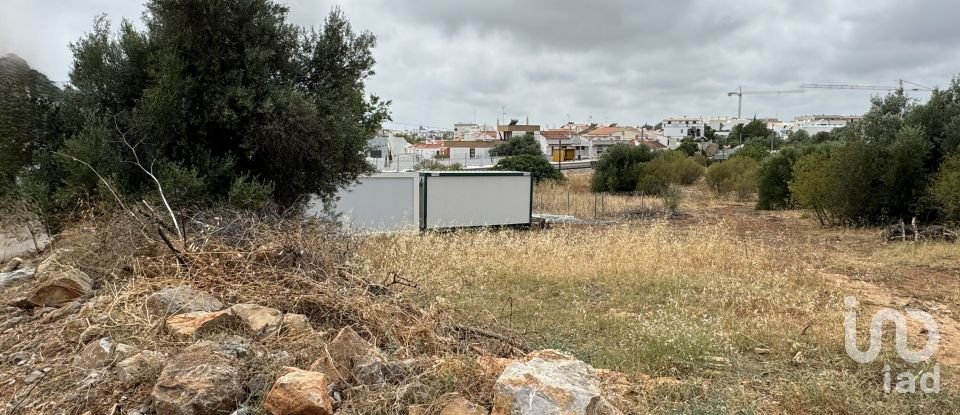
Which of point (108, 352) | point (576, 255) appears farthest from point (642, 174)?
point (108, 352)

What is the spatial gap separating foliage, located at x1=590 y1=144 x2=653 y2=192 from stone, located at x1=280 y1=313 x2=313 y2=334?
2800 centimetres

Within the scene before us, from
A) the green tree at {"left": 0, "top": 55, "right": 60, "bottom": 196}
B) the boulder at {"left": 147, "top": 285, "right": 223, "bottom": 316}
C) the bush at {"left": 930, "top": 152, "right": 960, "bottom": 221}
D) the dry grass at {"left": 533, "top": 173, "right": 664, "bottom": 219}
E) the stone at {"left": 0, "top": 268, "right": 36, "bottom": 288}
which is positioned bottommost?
the dry grass at {"left": 533, "top": 173, "right": 664, "bottom": 219}

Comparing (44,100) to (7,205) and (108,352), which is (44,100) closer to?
(7,205)

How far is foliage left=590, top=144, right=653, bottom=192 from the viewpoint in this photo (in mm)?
29922

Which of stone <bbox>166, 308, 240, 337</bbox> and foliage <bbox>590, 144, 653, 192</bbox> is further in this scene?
foliage <bbox>590, 144, 653, 192</bbox>

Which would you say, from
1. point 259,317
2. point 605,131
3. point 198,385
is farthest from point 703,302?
point 605,131

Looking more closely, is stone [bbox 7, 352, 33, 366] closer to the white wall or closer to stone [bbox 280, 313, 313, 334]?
stone [bbox 280, 313, 313, 334]

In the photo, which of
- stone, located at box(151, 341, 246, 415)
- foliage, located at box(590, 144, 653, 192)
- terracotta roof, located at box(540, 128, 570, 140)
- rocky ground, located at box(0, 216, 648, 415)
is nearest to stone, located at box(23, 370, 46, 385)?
rocky ground, located at box(0, 216, 648, 415)

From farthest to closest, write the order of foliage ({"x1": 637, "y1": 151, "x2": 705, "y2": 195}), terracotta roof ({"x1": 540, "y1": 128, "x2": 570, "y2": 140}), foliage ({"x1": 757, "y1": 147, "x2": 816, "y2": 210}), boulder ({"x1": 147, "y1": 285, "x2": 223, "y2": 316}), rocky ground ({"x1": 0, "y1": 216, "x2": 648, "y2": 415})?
terracotta roof ({"x1": 540, "y1": 128, "x2": 570, "y2": 140}), foliage ({"x1": 637, "y1": 151, "x2": 705, "y2": 195}), foliage ({"x1": 757, "y1": 147, "x2": 816, "y2": 210}), boulder ({"x1": 147, "y1": 285, "x2": 223, "y2": 316}), rocky ground ({"x1": 0, "y1": 216, "x2": 648, "y2": 415})

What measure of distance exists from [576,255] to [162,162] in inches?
233

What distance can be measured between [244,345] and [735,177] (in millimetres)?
28812

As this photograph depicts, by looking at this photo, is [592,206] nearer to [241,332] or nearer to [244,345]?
[241,332]

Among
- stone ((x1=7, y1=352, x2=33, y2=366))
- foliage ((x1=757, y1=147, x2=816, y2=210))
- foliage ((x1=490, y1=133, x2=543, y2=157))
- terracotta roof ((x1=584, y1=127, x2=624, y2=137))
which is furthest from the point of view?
terracotta roof ((x1=584, y1=127, x2=624, y2=137))

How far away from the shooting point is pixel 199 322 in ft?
10.2
